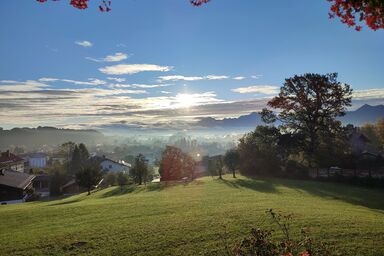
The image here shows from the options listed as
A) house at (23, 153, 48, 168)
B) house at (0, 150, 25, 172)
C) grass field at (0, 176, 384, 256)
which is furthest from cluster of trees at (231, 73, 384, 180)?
house at (23, 153, 48, 168)

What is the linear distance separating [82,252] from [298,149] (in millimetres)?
47406

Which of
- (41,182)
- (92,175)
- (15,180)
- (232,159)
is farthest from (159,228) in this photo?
(41,182)

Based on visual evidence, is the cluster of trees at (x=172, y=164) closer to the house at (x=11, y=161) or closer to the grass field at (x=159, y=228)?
the grass field at (x=159, y=228)

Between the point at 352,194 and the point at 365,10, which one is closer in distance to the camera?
the point at 365,10

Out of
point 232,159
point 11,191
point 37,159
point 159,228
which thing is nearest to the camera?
point 159,228

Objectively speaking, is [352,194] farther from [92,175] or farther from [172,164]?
[92,175]

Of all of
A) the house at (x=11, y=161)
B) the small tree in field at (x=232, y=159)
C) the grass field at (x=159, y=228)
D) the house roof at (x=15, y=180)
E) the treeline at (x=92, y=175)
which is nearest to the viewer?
the grass field at (x=159, y=228)

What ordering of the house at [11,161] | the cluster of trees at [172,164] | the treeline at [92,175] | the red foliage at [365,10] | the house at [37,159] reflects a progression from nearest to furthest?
the red foliage at [365,10] < the treeline at [92,175] < the cluster of trees at [172,164] < the house at [11,161] < the house at [37,159]

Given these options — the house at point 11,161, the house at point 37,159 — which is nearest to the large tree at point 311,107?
the house at point 11,161

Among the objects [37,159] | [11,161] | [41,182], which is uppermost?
[37,159]

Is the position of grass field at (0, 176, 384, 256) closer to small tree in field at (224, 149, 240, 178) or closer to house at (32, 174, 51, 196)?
small tree in field at (224, 149, 240, 178)

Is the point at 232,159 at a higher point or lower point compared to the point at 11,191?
higher

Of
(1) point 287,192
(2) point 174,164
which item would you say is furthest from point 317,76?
(2) point 174,164

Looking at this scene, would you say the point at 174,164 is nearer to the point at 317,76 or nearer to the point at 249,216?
the point at 317,76
